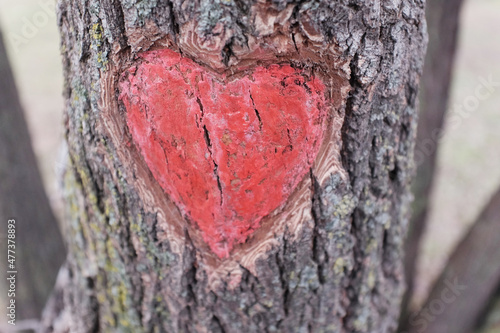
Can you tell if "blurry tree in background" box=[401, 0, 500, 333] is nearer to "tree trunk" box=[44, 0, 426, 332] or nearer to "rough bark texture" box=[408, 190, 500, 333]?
"rough bark texture" box=[408, 190, 500, 333]

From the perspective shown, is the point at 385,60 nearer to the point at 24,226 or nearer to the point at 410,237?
the point at 410,237

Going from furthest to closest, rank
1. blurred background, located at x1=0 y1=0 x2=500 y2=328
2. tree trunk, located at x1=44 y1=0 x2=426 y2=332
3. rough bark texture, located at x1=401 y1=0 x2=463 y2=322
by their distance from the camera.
A: blurred background, located at x1=0 y1=0 x2=500 y2=328, rough bark texture, located at x1=401 y1=0 x2=463 y2=322, tree trunk, located at x1=44 y1=0 x2=426 y2=332

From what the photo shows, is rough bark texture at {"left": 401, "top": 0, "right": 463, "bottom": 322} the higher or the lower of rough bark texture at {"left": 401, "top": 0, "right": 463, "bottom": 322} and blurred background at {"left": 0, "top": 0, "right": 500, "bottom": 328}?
the higher

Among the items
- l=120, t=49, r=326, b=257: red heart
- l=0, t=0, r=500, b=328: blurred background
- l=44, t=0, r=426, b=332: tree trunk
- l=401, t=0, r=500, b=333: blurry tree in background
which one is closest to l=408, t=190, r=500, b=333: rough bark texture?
l=401, t=0, r=500, b=333: blurry tree in background

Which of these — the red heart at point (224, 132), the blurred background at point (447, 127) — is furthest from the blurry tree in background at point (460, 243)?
the red heart at point (224, 132)

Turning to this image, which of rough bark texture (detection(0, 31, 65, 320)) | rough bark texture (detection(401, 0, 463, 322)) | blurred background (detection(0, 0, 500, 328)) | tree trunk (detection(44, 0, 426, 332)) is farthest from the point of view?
blurred background (detection(0, 0, 500, 328))

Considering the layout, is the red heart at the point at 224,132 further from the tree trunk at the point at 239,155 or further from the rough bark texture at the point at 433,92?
the rough bark texture at the point at 433,92

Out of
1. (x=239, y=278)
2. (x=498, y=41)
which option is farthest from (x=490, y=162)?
(x=239, y=278)
